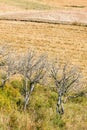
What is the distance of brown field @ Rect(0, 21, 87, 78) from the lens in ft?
125

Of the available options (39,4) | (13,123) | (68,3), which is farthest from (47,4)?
(13,123)

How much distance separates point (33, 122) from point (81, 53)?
2971cm

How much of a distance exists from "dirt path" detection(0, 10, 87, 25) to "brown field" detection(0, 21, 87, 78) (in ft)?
8.72

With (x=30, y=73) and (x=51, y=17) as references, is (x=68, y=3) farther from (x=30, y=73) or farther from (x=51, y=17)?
(x=30, y=73)

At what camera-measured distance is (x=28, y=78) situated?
19.4m

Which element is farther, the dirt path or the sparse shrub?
the dirt path

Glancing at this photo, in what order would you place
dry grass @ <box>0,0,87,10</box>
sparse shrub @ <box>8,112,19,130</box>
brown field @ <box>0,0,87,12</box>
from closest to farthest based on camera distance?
sparse shrub @ <box>8,112,19,130</box> → brown field @ <box>0,0,87,12</box> → dry grass @ <box>0,0,87,10</box>

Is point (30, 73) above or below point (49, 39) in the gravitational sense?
above

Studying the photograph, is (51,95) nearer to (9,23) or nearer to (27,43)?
(27,43)

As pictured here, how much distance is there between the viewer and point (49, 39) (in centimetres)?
4656

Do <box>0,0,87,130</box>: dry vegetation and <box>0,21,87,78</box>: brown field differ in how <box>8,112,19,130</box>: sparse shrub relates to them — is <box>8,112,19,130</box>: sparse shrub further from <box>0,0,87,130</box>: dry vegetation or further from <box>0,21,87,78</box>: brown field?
<box>0,21,87,78</box>: brown field

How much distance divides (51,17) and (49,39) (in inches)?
590

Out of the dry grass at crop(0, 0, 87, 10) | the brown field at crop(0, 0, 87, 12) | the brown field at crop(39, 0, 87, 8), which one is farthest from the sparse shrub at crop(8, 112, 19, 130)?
the brown field at crop(39, 0, 87, 8)

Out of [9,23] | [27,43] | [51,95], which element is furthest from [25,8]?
[51,95]
